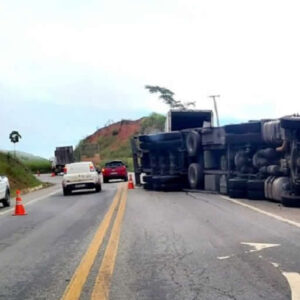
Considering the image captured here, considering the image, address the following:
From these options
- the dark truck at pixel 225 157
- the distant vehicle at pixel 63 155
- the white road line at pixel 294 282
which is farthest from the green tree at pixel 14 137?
the white road line at pixel 294 282

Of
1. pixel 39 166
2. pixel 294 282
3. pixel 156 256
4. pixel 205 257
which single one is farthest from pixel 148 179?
pixel 39 166

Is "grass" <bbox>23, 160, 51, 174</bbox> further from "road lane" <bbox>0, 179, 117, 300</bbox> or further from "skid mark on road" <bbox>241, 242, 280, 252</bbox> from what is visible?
"skid mark on road" <bbox>241, 242, 280, 252</bbox>

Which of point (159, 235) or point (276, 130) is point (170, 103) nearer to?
point (276, 130)

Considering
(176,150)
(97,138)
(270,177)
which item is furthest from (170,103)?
(270,177)

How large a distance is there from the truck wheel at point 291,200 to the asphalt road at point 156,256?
49 cm

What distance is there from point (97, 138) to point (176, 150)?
10352 cm

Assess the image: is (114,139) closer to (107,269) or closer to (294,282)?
(107,269)

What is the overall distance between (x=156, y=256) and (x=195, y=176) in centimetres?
1662

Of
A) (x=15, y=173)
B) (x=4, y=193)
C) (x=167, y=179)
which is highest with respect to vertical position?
(x=15, y=173)

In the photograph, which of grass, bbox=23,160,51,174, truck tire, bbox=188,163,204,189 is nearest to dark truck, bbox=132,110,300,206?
truck tire, bbox=188,163,204,189

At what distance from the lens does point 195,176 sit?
26.1 meters

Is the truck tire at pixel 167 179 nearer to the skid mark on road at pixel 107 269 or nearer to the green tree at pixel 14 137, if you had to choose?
the skid mark on road at pixel 107 269

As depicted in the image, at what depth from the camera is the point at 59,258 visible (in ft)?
32.1

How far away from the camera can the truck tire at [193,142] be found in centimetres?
2564
